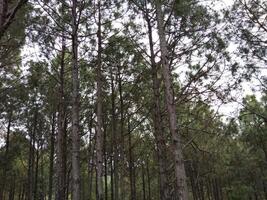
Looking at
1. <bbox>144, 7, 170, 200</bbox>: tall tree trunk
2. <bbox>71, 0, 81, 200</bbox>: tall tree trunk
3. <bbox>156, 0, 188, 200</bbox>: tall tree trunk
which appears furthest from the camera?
<bbox>144, 7, 170, 200</bbox>: tall tree trunk

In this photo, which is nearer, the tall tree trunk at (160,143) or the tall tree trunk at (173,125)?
the tall tree trunk at (173,125)

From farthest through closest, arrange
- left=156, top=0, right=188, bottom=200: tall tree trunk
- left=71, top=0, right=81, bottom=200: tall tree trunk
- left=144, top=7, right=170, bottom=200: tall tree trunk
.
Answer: left=144, top=7, right=170, bottom=200: tall tree trunk
left=71, top=0, right=81, bottom=200: tall tree trunk
left=156, top=0, right=188, bottom=200: tall tree trunk

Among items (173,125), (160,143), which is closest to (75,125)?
(160,143)

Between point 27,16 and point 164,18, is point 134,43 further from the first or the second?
point 27,16

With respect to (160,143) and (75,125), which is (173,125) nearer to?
(160,143)

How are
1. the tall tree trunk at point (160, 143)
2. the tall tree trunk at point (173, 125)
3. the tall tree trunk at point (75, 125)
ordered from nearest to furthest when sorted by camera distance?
the tall tree trunk at point (173, 125) < the tall tree trunk at point (75, 125) < the tall tree trunk at point (160, 143)

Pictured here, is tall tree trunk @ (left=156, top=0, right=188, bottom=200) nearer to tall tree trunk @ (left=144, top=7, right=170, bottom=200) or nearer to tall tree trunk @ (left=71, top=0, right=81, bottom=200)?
tall tree trunk @ (left=144, top=7, right=170, bottom=200)

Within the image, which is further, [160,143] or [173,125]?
[160,143]

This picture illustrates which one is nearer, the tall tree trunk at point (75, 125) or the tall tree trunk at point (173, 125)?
the tall tree trunk at point (173, 125)

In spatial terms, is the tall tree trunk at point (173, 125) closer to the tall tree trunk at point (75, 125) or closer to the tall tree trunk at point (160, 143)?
the tall tree trunk at point (160, 143)

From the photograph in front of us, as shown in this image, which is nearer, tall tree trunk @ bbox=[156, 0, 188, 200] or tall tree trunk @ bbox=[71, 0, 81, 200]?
tall tree trunk @ bbox=[156, 0, 188, 200]

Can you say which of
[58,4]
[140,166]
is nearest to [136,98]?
[58,4]

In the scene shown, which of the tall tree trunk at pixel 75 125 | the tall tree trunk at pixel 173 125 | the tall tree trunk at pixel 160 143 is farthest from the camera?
the tall tree trunk at pixel 160 143

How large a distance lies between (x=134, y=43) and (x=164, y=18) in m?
1.81
